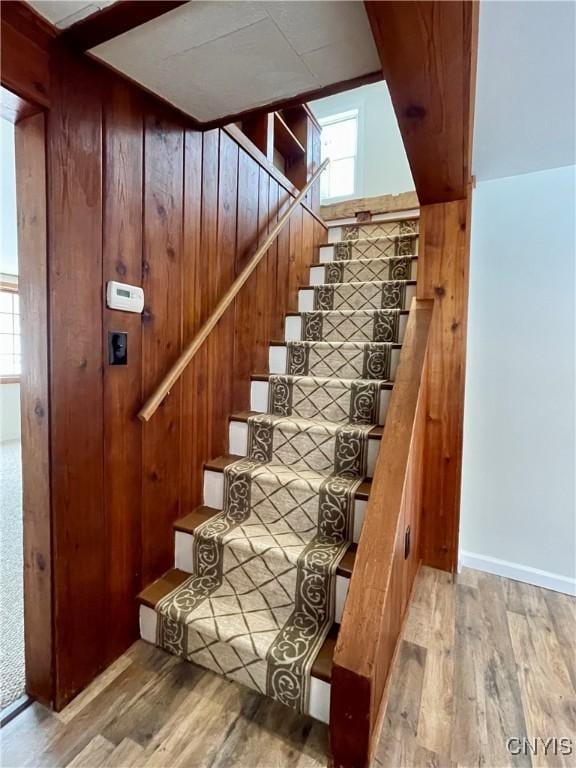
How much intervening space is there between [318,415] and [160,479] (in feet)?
2.86

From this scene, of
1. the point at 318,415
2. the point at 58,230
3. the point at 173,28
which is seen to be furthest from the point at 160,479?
the point at 173,28

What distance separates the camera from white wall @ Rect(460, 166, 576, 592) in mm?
1986

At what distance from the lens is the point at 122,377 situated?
1.40m

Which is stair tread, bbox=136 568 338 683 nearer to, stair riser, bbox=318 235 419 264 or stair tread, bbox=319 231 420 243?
stair riser, bbox=318 235 419 264

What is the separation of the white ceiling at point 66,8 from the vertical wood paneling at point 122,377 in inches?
9.6

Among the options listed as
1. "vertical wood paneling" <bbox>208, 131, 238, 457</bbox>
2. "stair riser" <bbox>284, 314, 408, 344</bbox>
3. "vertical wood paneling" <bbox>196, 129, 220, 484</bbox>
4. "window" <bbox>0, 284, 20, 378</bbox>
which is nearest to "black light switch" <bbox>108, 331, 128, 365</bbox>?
"vertical wood paneling" <bbox>196, 129, 220, 484</bbox>

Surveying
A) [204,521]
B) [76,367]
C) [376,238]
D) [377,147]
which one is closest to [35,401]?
[76,367]

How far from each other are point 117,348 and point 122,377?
0.36 feet

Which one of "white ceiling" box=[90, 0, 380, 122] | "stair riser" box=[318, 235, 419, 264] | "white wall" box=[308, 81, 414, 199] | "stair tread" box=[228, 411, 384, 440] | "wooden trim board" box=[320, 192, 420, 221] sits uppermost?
"white wall" box=[308, 81, 414, 199]

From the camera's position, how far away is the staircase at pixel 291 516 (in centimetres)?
131

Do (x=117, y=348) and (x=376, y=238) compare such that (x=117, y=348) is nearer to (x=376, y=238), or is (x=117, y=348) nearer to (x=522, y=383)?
(x=522, y=383)

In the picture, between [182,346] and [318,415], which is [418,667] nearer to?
[318,415]

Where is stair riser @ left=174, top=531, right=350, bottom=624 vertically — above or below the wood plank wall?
below

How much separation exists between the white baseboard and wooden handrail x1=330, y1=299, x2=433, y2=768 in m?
0.95
